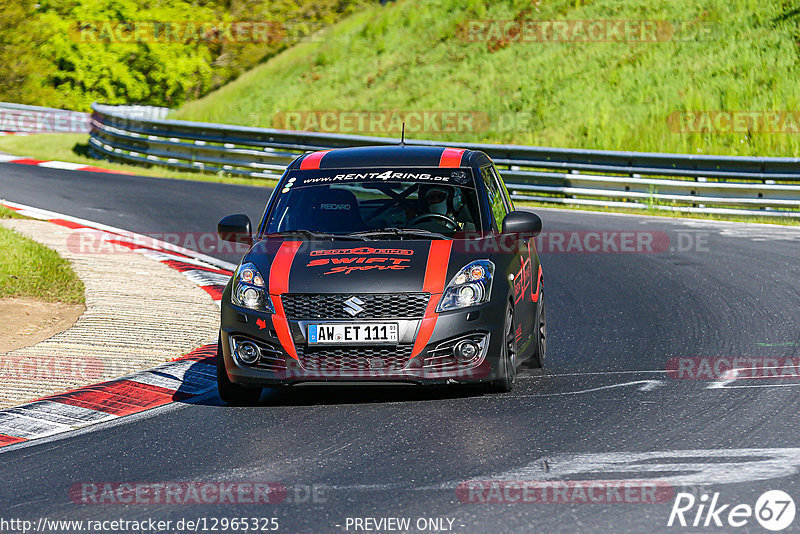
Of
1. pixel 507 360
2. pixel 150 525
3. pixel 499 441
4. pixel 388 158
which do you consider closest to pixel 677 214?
pixel 388 158

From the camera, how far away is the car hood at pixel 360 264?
686 centimetres

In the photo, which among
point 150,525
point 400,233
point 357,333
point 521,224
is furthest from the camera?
point 521,224

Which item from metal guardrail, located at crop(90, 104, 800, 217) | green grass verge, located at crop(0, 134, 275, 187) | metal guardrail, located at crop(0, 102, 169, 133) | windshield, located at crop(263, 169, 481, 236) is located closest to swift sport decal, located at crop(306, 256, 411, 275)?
windshield, located at crop(263, 169, 481, 236)

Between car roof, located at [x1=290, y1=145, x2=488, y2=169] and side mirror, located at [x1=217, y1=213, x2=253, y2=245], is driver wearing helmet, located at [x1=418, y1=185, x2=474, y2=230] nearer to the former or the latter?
car roof, located at [x1=290, y1=145, x2=488, y2=169]

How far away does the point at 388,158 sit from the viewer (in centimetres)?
835

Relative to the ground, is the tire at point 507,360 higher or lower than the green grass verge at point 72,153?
higher

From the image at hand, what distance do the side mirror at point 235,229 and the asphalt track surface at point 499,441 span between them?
3.67 ft

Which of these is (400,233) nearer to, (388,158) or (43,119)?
(388,158)

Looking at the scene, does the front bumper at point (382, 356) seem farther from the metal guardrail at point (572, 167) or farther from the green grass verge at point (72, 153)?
the green grass verge at point (72, 153)

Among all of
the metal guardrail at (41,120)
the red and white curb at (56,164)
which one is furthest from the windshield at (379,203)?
the metal guardrail at (41,120)

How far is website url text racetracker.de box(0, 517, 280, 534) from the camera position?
471cm

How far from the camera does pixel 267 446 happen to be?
6.11 metres

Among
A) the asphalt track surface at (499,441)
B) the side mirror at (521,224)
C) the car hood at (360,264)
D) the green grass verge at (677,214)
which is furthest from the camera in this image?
the green grass verge at (677,214)

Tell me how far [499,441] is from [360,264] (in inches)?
62.8
